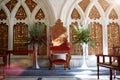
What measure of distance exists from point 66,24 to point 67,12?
1.70 feet

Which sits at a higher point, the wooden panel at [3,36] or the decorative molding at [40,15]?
the decorative molding at [40,15]

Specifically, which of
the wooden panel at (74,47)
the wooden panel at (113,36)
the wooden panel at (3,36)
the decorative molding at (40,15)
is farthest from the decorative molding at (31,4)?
the wooden panel at (113,36)

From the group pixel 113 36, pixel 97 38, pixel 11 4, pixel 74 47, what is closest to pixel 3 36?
pixel 11 4

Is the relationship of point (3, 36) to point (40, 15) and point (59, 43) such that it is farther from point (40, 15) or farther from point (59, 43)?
point (59, 43)

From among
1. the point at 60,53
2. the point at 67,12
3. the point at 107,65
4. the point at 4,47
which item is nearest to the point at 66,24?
the point at 67,12

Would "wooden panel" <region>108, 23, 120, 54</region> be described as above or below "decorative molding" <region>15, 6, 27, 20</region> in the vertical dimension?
below

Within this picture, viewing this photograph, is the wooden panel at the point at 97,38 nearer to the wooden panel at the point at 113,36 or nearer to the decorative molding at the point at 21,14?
the wooden panel at the point at 113,36

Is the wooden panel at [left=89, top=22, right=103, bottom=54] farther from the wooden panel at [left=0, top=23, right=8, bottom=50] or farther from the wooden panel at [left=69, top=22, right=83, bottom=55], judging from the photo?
the wooden panel at [left=0, top=23, right=8, bottom=50]

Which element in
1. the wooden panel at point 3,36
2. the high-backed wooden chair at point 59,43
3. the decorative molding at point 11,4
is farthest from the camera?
the decorative molding at point 11,4

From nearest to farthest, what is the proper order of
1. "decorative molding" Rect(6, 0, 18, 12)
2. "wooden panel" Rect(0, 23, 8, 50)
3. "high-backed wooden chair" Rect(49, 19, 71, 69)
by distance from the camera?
→ 1. "high-backed wooden chair" Rect(49, 19, 71, 69)
2. "wooden panel" Rect(0, 23, 8, 50)
3. "decorative molding" Rect(6, 0, 18, 12)

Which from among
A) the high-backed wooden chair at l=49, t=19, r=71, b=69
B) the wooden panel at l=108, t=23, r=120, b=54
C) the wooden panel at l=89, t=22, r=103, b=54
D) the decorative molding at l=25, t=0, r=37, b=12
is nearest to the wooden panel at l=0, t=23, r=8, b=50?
the decorative molding at l=25, t=0, r=37, b=12

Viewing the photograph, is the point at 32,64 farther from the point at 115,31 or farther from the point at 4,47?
the point at 115,31

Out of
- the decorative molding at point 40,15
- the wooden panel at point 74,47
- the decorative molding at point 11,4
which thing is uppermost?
the decorative molding at point 11,4

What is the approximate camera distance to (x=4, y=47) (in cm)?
967
